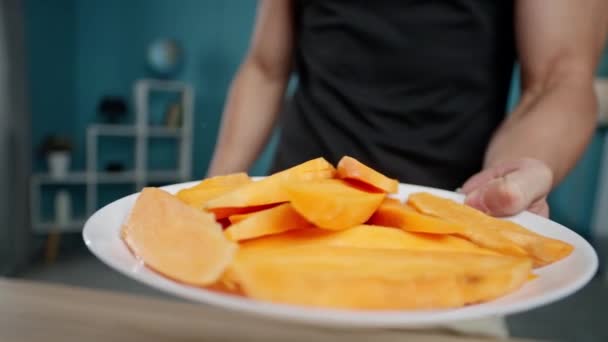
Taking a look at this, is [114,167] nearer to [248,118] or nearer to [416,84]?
[248,118]

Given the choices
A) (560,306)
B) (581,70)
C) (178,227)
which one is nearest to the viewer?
(178,227)

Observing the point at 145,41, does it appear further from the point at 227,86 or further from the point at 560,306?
the point at 560,306

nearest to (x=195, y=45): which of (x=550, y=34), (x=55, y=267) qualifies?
(x=55, y=267)

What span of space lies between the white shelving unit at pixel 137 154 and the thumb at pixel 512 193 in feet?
7.80

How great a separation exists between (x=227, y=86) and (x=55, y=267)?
121 centimetres

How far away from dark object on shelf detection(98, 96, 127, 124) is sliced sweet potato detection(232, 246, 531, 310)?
258cm

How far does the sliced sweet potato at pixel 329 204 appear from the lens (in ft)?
0.90

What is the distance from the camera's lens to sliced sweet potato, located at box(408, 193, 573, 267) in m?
0.30

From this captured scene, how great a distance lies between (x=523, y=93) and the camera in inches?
28.4

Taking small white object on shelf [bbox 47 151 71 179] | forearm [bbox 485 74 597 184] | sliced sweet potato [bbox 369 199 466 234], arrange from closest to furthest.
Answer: sliced sweet potato [bbox 369 199 466 234] < forearm [bbox 485 74 597 184] < small white object on shelf [bbox 47 151 71 179]

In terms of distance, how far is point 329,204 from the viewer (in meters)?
0.28

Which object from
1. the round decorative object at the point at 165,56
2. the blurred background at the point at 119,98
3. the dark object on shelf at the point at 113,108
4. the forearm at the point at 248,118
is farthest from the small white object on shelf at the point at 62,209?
the forearm at the point at 248,118

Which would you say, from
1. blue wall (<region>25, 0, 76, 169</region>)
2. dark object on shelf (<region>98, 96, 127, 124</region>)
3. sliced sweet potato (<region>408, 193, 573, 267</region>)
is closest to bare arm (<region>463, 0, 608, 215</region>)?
sliced sweet potato (<region>408, 193, 573, 267</region>)

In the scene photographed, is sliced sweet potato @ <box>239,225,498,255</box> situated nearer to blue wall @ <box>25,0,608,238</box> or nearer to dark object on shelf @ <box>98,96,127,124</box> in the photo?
blue wall @ <box>25,0,608,238</box>
